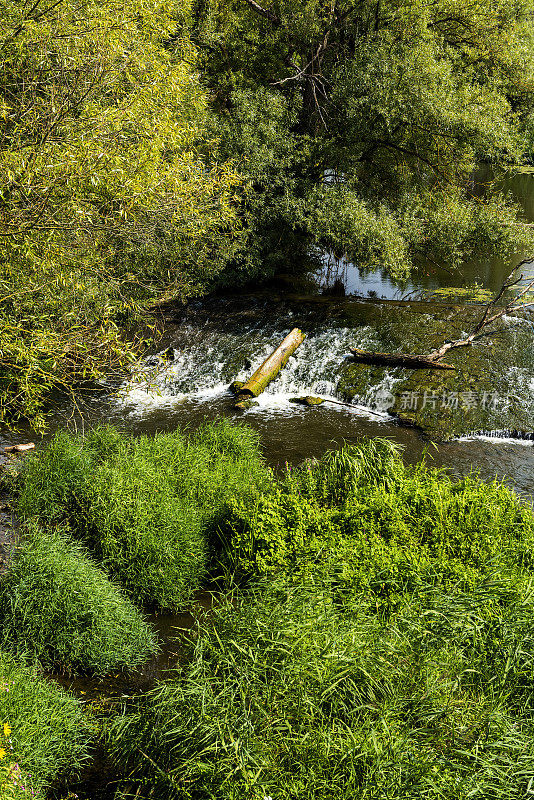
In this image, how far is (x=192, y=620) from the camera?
6875 mm

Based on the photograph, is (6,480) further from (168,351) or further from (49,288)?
(168,351)

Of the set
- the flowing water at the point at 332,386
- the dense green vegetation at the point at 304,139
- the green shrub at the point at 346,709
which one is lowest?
the flowing water at the point at 332,386

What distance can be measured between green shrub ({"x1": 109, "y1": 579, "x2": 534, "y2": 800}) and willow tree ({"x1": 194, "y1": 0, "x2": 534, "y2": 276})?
36.5 feet

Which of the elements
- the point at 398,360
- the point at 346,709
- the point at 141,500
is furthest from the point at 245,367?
the point at 346,709

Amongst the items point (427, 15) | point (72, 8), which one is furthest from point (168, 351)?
point (427, 15)

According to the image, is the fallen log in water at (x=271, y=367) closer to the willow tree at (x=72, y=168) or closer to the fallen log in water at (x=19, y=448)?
the willow tree at (x=72, y=168)

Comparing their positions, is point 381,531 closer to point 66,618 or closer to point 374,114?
point 66,618

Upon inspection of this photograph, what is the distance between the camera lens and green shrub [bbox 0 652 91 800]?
4.45m

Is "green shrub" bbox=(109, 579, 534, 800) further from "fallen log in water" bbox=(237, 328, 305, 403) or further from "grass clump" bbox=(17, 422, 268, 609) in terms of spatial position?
"fallen log in water" bbox=(237, 328, 305, 403)

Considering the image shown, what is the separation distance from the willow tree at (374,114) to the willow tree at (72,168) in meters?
4.06

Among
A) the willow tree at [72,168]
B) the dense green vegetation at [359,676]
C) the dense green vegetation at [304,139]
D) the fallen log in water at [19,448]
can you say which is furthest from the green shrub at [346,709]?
the dense green vegetation at [304,139]

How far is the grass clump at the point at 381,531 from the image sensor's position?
603 centimetres

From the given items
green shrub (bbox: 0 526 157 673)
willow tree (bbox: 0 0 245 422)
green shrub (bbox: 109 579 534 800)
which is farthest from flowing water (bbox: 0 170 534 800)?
green shrub (bbox: 109 579 534 800)

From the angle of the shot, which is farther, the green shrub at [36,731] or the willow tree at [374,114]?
the willow tree at [374,114]
